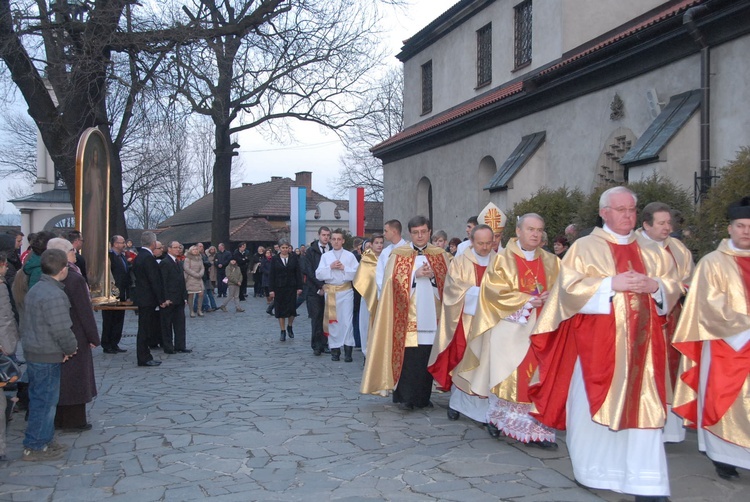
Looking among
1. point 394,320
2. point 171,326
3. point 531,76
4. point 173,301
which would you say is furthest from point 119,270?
point 531,76

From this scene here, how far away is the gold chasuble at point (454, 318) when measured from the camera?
287 inches

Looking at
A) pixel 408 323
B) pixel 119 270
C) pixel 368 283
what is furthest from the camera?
pixel 119 270

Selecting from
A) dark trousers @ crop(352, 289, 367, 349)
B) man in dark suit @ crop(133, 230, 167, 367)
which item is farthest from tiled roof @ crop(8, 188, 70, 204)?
dark trousers @ crop(352, 289, 367, 349)

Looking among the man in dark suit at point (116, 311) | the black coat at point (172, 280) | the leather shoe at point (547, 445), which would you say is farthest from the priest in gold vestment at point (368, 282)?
the man in dark suit at point (116, 311)

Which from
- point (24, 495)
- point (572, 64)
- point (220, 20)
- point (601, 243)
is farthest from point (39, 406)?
point (572, 64)

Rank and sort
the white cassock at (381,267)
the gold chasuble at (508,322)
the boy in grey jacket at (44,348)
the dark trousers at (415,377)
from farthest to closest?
the white cassock at (381,267)
the dark trousers at (415,377)
the gold chasuble at (508,322)
the boy in grey jacket at (44,348)

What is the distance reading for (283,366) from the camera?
35.4ft

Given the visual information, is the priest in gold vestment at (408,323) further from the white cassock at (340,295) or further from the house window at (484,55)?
the house window at (484,55)

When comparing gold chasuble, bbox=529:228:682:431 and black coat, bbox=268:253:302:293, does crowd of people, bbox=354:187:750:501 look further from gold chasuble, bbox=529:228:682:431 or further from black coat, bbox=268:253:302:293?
black coat, bbox=268:253:302:293

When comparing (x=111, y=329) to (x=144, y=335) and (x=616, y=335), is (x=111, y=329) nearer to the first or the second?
(x=144, y=335)

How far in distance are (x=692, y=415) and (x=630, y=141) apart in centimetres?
1150

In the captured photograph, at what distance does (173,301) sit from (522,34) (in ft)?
46.7

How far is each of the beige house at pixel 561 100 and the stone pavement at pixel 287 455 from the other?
8.16 m

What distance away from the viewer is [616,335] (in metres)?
5.02
